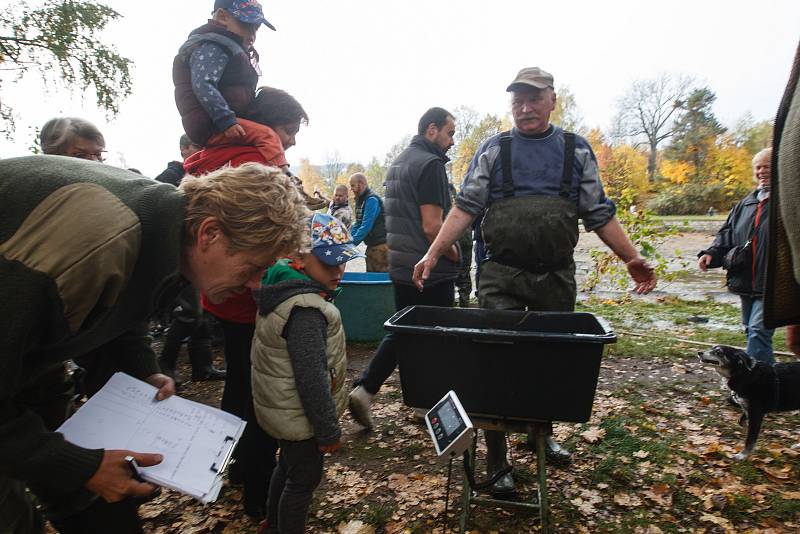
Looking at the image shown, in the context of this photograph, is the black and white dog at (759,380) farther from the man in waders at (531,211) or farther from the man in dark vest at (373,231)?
the man in dark vest at (373,231)

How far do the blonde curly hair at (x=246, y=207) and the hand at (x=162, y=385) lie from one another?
1.88 feet

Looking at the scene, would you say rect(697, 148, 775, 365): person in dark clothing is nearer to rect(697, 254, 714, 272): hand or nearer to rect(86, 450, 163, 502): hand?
rect(697, 254, 714, 272): hand

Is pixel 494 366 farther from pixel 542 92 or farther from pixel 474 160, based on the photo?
pixel 542 92

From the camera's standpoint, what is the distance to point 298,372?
1.83m

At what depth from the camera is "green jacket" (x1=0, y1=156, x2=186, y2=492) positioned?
3.10 feet

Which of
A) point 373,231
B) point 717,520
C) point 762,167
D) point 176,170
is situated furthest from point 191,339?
point 762,167

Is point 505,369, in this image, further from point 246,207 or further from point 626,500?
point 626,500

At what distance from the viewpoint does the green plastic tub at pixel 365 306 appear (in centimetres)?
489

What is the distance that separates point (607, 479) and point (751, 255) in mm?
2188

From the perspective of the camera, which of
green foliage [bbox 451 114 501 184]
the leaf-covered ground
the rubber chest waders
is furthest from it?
green foliage [bbox 451 114 501 184]

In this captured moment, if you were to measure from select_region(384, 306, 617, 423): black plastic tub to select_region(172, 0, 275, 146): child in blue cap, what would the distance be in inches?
52.8

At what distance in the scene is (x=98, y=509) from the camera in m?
1.43

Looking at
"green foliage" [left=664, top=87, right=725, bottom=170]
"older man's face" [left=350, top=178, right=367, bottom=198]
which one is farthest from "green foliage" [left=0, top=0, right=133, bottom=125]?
"green foliage" [left=664, top=87, right=725, bottom=170]

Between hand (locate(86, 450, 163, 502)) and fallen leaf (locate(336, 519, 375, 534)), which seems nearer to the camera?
hand (locate(86, 450, 163, 502))
